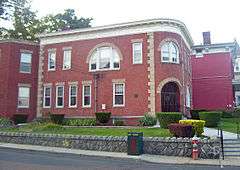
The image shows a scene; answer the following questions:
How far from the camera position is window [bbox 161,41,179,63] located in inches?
1294

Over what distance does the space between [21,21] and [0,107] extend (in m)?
16.1

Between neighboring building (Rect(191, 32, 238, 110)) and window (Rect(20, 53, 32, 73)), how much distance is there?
22417 millimetres

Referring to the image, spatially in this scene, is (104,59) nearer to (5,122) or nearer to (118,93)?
(118,93)

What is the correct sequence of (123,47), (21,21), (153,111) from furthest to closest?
(21,21), (123,47), (153,111)

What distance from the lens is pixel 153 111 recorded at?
31.6 meters

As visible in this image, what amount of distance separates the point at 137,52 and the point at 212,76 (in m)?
18.5

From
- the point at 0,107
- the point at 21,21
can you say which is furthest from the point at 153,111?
the point at 21,21

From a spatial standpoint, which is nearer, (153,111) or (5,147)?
(5,147)

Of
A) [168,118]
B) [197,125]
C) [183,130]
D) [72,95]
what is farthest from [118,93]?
[183,130]

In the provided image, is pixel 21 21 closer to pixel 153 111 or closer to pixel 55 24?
pixel 55 24

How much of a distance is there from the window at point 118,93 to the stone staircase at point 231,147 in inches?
568

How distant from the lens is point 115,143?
68.0ft

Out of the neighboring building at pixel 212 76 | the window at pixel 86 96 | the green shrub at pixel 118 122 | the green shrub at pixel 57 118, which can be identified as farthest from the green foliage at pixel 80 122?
the neighboring building at pixel 212 76

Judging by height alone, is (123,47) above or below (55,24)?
below
